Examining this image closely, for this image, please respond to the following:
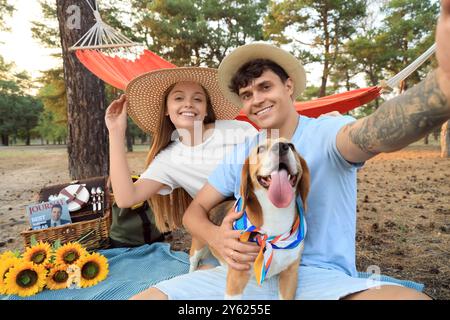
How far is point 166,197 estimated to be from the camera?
247 cm

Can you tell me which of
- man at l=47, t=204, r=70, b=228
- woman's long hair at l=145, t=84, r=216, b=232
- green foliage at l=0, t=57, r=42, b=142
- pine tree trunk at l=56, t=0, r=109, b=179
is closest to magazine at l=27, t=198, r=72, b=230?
man at l=47, t=204, r=70, b=228

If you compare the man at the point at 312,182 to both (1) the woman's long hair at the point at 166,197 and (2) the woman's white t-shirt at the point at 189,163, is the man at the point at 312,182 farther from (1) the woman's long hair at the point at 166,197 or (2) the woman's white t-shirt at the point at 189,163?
(1) the woman's long hair at the point at 166,197

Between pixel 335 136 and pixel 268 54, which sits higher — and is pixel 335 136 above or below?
below

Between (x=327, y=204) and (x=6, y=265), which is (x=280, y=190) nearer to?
(x=327, y=204)

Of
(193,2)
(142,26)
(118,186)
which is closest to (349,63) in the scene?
(193,2)

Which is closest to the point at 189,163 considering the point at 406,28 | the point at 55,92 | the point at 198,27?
the point at 198,27

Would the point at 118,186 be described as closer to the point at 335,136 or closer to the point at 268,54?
the point at 268,54

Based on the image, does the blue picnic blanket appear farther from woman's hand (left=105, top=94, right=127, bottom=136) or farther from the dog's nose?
the dog's nose

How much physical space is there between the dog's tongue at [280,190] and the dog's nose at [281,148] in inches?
3.3

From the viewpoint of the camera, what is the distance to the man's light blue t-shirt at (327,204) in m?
1.48

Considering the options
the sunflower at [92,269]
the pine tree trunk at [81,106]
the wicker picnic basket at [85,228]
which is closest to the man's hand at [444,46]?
the sunflower at [92,269]

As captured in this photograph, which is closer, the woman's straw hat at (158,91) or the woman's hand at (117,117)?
the woman's hand at (117,117)

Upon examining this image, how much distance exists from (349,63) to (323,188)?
19935 millimetres
